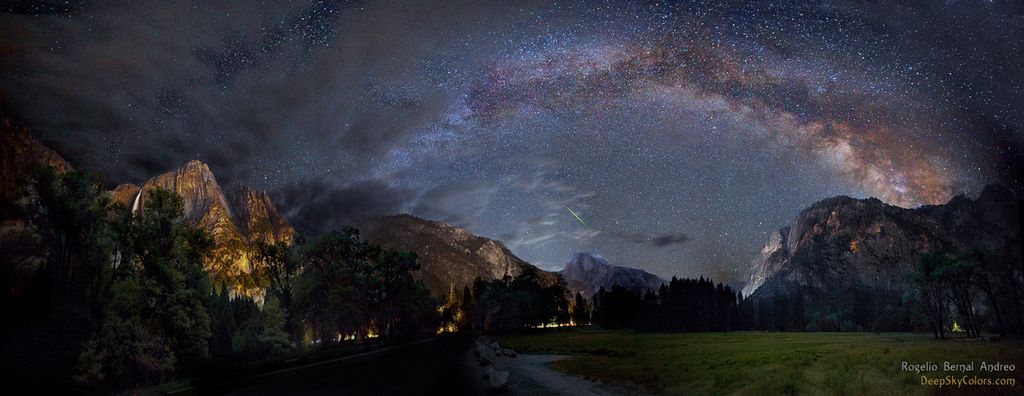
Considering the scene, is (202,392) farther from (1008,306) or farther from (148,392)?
(1008,306)

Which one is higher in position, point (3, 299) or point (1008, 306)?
point (3, 299)

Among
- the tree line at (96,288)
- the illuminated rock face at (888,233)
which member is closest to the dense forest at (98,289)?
the tree line at (96,288)

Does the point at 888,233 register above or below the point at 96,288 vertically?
above

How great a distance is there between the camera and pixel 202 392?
26562 millimetres

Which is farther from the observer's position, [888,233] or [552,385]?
[888,233]

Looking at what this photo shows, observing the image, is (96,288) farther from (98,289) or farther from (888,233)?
(888,233)

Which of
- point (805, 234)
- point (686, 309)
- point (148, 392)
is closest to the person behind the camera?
point (148, 392)

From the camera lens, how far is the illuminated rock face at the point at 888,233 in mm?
32750

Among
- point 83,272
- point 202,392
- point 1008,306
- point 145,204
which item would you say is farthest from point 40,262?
point 1008,306

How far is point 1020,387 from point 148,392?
127 feet

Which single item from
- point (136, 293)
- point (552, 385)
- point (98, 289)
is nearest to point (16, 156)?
point (98, 289)

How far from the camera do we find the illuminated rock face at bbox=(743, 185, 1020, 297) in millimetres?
32750

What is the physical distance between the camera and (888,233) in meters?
58.4

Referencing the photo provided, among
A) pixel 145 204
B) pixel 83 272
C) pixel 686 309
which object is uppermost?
pixel 145 204
